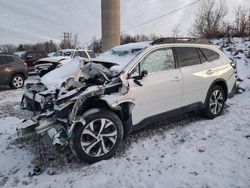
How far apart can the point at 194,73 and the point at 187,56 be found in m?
0.38

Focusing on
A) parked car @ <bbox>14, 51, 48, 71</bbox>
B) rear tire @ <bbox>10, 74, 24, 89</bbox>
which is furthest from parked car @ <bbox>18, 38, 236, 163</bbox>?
parked car @ <bbox>14, 51, 48, 71</bbox>

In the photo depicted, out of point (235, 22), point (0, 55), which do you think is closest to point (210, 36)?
point (235, 22)

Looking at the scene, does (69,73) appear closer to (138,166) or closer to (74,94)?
(74,94)

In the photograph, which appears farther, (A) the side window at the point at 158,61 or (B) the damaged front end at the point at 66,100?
(A) the side window at the point at 158,61

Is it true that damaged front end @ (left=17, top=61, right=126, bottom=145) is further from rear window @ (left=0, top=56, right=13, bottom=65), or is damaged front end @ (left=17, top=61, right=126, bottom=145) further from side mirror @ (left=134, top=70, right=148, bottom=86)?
rear window @ (left=0, top=56, right=13, bottom=65)

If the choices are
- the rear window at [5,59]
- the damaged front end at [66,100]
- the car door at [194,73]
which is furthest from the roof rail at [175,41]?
the rear window at [5,59]

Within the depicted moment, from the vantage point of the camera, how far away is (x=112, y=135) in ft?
13.4

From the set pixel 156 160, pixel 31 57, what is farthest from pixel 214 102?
pixel 31 57

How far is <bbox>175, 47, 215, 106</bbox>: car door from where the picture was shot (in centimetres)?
509

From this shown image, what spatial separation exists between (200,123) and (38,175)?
3443 mm

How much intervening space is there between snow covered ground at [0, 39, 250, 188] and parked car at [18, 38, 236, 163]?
1.10ft

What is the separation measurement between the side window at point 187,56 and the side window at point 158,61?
219 millimetres

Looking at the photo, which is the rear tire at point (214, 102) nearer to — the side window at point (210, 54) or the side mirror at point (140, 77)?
the side window at point (210, 54)

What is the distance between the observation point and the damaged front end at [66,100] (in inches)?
149
